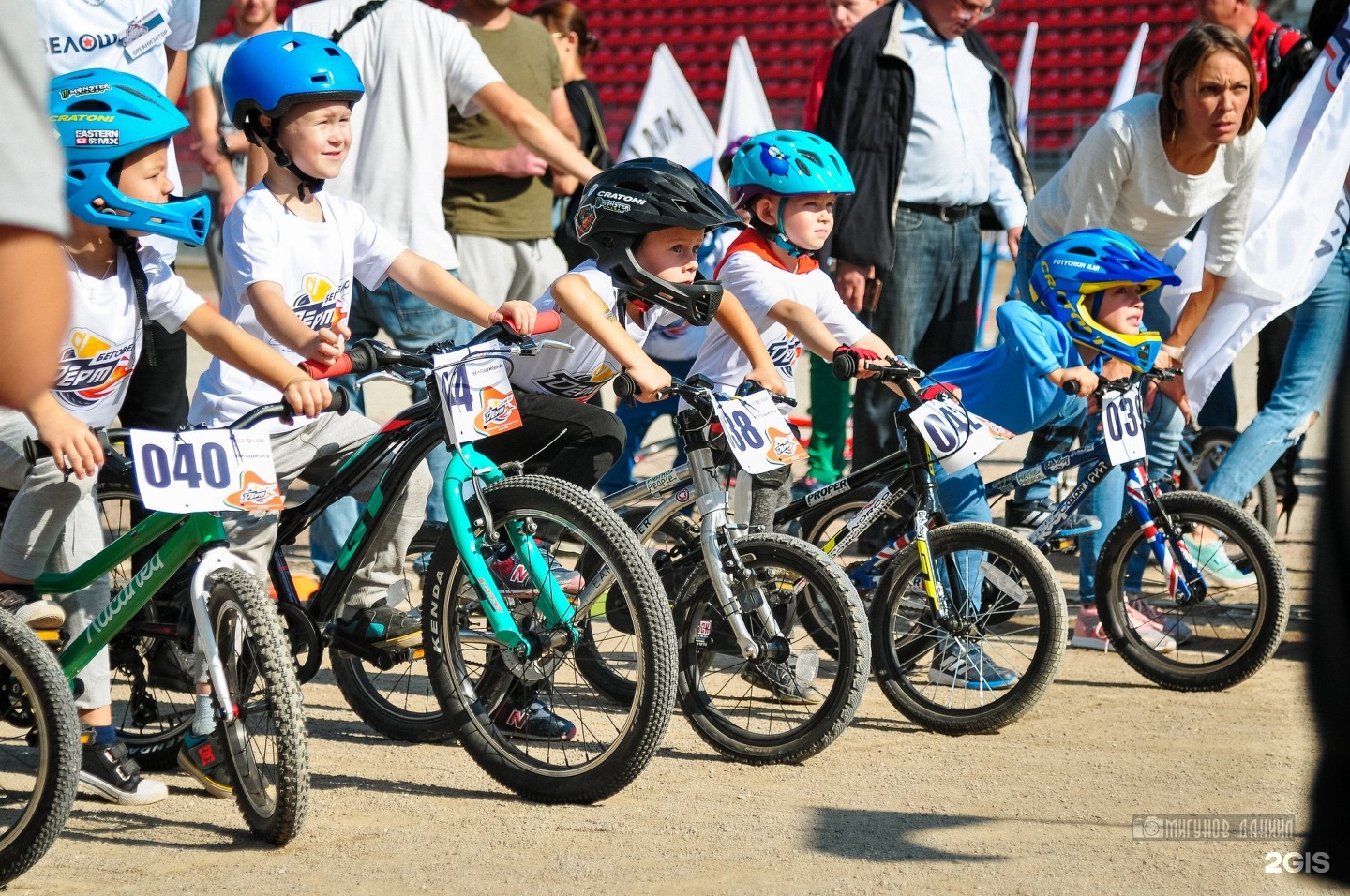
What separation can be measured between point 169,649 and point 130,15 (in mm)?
2022

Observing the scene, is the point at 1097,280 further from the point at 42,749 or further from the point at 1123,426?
the point at 42,749

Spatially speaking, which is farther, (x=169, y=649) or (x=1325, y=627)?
(x=169, y=649)

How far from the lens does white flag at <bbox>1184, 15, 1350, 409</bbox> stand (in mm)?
5613

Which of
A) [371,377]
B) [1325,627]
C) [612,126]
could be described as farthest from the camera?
[612,126]

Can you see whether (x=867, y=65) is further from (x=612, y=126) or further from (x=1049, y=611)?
(x=612, y=126)

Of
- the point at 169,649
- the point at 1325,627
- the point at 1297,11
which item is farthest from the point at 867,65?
the point at 1297,11

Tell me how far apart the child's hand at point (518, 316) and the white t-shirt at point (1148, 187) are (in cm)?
251

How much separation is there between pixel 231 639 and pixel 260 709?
0.16 m

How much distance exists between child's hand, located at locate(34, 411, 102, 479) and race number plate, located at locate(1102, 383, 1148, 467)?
9.55ft

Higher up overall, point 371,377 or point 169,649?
point 371,377

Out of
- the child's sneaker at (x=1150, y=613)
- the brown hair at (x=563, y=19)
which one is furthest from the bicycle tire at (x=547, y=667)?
the brown hair at (x=563, y=19)

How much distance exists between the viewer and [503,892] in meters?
3.21

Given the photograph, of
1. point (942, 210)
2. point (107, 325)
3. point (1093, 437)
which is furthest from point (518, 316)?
point (942, 210)

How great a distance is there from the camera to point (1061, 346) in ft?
16.5
